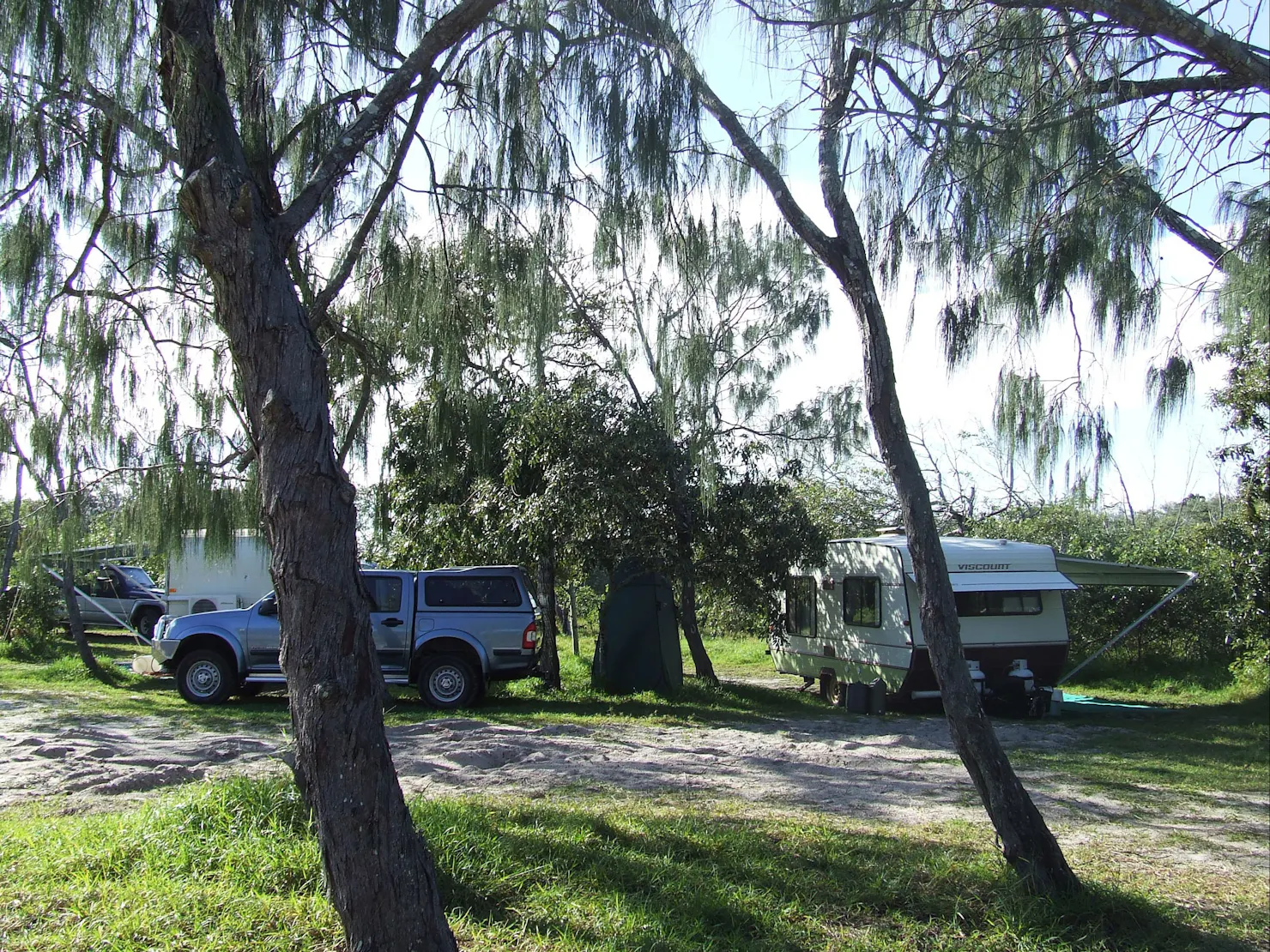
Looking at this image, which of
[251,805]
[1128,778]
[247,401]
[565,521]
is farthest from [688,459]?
[247,401]

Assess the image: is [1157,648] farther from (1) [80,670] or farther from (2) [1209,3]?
(1) [80,670]

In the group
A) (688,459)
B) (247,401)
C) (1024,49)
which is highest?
(1024,49)

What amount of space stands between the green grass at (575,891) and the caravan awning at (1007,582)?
24.2 feet

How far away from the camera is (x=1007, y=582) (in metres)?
13.0

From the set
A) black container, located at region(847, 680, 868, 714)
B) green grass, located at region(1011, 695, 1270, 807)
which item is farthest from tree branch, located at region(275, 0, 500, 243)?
black container, located at region(847, 680, 868, 714)

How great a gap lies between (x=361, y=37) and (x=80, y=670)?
1260 cm

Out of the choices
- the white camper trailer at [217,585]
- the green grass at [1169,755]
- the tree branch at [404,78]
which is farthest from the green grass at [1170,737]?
the white camper trailer at [217,585]

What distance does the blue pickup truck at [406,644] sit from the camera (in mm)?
11914

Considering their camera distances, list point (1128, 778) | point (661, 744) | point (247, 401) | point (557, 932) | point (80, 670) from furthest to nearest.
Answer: point (80, 670), point (661, 744), point (1128, 778), point (557, 932), point (247, 401)

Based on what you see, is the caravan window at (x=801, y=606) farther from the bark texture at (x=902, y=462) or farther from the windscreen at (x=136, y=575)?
the windscreen at (x=136, y=575)

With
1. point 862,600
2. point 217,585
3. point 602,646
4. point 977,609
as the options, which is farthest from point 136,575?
point 977,609

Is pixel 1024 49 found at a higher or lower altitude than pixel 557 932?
higher

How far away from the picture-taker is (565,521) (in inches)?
510

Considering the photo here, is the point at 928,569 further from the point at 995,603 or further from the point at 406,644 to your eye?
the point at 995,603
